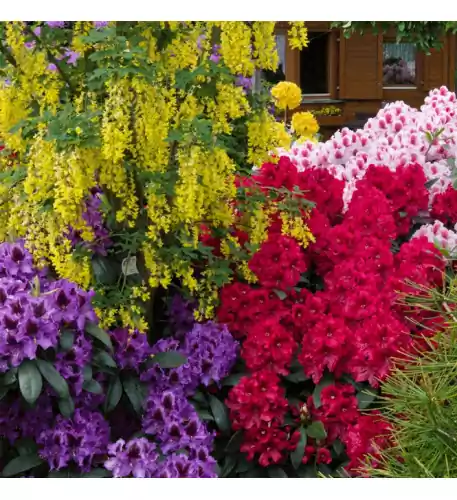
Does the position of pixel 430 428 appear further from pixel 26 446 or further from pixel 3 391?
pixel 26 446

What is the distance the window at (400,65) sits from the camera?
38.6 ft

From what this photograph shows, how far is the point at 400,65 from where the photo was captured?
1180 centimetres

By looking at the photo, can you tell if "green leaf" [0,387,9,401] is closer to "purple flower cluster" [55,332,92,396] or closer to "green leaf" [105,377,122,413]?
"purple flower cluster" [55,332,92,396]

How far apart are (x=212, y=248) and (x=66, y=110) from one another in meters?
0.67

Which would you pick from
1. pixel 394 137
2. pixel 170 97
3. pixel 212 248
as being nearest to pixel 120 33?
pixel 170 97

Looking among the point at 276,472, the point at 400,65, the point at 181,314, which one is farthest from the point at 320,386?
the point at 400,65

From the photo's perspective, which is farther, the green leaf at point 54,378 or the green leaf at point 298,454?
the green leaf at point 298,454

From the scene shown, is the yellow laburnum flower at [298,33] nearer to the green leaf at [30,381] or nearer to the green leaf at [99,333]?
the green leaf at [99,333]

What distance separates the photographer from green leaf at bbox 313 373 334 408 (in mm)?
2572

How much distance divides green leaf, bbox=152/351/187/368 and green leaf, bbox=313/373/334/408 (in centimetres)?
43

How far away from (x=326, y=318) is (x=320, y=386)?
0.71 feet

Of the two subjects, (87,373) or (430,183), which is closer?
(87,373)

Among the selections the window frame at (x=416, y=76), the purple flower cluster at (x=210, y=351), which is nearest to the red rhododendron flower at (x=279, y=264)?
the purple flower cluster at (x=210, y=351)

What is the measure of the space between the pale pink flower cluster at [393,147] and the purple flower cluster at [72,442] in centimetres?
152
